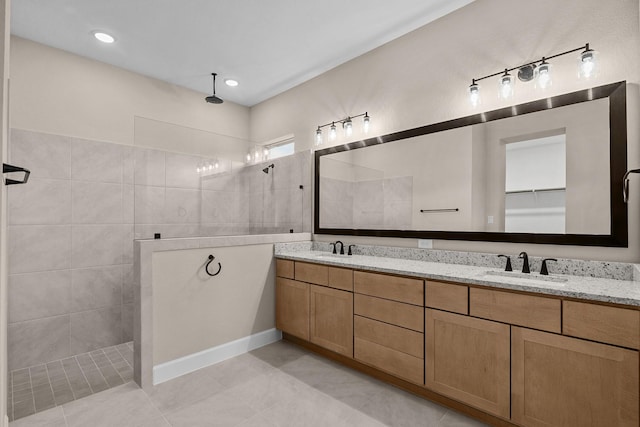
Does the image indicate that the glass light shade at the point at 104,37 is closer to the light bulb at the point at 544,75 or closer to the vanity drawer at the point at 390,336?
the vanity drawer at the point at 390,336

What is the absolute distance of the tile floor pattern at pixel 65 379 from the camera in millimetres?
2119

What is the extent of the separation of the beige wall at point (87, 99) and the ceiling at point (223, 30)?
116mm

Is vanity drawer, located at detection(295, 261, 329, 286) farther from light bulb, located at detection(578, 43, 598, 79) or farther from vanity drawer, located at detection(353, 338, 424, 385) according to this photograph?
light bulb, located at detection(578, 43, 598, 79)

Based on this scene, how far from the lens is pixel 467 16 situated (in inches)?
97.0

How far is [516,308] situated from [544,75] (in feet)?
4.75

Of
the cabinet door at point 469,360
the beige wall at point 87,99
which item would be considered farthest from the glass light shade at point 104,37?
the cabinet door at point 469,360

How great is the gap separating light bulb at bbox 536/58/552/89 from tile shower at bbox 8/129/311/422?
2.32m

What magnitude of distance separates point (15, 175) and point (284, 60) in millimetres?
2535

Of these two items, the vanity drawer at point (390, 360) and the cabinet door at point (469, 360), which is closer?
the cabinet door at point (469, 360)

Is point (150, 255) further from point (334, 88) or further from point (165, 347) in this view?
point (334, 88)

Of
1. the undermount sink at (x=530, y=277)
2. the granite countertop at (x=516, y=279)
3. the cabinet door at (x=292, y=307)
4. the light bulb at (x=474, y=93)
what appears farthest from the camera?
the cabinet door at (x=292, y=307)

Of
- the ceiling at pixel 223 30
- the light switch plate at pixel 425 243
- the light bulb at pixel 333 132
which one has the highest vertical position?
the ceiling at pixel 223 30

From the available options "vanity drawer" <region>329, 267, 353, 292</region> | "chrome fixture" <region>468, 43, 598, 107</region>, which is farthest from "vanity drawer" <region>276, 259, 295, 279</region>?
"chrome fixture" <region>468, 43, 598, 107</region>

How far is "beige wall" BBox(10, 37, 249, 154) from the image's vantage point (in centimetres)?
274
